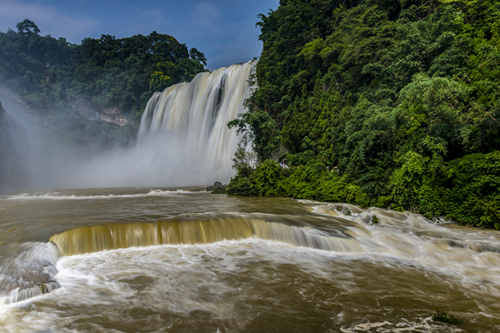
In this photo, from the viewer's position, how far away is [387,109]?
11.6 m

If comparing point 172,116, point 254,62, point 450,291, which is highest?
point 254,62

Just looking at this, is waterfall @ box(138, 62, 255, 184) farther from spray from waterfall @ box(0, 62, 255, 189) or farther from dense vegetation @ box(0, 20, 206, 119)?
dense vegetation @ box(0, 20, 206, 119)

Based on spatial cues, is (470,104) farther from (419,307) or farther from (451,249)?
(419,307)

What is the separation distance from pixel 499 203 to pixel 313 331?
7.67 meters

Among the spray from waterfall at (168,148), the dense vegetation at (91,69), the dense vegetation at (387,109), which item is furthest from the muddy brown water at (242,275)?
the dense vegetation at (91,69)

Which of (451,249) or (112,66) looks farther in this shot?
(112,66)

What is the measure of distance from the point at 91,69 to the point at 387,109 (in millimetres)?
47417

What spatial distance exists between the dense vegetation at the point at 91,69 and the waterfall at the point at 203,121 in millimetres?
11135

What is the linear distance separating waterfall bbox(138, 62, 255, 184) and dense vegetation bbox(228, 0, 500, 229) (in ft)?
13.1

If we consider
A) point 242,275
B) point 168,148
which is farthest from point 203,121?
point 242,275

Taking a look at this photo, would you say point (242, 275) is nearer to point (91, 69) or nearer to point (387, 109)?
point (387, 109)

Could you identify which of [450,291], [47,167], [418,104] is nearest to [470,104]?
[418,104]

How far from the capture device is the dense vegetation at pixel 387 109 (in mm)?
8508

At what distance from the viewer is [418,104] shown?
→ 986 centimetres
